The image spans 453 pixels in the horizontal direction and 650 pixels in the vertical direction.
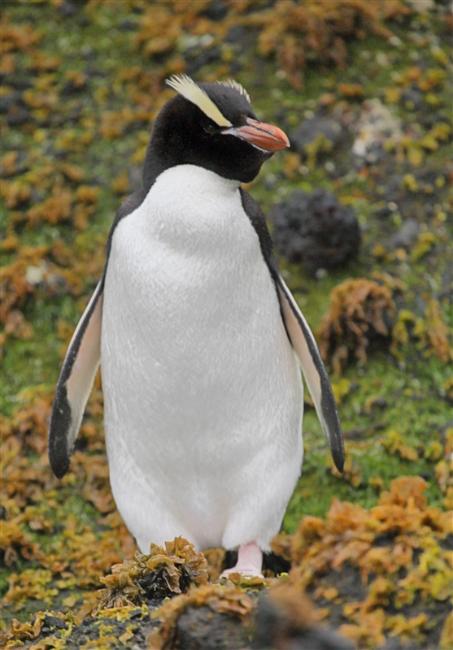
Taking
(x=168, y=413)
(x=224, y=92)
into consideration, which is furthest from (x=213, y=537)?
(x=224, y=92)

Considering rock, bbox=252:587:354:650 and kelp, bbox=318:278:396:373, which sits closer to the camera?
rock, bbox=252:587:354:650

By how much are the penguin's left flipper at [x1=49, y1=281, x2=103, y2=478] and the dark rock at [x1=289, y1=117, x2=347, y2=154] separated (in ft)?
8.04

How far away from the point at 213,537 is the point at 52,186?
9.59 ft

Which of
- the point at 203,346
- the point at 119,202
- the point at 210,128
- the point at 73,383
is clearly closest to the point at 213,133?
the point at 210,128

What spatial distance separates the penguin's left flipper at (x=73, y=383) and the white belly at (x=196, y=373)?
0.60ft

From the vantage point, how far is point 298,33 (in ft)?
22.7

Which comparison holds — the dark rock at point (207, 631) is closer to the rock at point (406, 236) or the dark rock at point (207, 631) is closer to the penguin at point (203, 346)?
the penguin at point (203, 346)

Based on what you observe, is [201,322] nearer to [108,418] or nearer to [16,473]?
[108,418]

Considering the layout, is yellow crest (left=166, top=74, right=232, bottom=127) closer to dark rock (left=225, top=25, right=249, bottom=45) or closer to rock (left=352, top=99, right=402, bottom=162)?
rock (left=352, top=99, right=402, bottom=162)

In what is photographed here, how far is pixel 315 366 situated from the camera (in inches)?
168

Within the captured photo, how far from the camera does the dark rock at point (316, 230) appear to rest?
18.9 ft

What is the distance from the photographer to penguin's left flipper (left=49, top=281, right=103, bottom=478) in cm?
439

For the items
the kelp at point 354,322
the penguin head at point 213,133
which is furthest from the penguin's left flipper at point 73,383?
the kelp at point 354,322

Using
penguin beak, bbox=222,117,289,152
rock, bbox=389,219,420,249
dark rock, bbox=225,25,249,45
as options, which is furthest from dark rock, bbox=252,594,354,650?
dark rock, bbox=225,25,249,45
